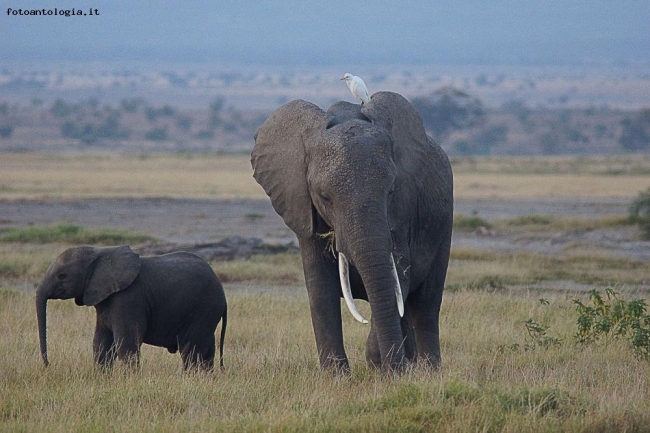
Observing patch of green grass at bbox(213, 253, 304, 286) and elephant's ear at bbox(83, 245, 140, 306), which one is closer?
elephant's ear at bbox(83, 245, 140, 306)

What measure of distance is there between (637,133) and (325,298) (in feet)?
309

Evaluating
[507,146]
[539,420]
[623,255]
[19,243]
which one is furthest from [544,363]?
[507,146]

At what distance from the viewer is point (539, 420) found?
7.54 m

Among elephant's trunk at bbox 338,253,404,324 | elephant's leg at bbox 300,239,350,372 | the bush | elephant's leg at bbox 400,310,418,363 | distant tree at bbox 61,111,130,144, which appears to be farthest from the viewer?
distant tree at bbox 61,111,130,144

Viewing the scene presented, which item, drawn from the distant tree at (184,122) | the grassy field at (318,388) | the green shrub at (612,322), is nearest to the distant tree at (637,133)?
the distant tree at (184,122)

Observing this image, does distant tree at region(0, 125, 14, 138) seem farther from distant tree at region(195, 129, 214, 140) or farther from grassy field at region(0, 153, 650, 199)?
grassy field at region(0, 153, 650, 199)

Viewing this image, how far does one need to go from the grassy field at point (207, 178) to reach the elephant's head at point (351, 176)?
28.3 m

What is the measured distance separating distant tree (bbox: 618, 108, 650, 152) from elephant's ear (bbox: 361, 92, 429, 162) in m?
92.7

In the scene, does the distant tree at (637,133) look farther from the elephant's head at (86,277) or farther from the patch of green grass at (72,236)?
the elephant's head at (86,277)

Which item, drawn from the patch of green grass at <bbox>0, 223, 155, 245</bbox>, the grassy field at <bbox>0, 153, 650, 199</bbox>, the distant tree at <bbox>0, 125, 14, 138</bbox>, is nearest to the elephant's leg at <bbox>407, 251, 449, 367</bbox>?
the patch of green grass at <bbox>0, 223, 155, 245</bbox>

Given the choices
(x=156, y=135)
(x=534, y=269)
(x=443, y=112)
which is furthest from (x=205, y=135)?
(x=534, y=269)

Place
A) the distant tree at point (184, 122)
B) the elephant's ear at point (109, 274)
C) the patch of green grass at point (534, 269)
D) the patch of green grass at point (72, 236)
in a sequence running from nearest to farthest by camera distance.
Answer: the elephant's ear at point (109, 274) → the patch of green grass at point (534, 269) → the patch of green grass at point (72, 236) → the distant tree at point (184, 122)

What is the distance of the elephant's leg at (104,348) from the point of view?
31.5ft

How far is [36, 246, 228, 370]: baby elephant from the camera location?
9.64 meters
